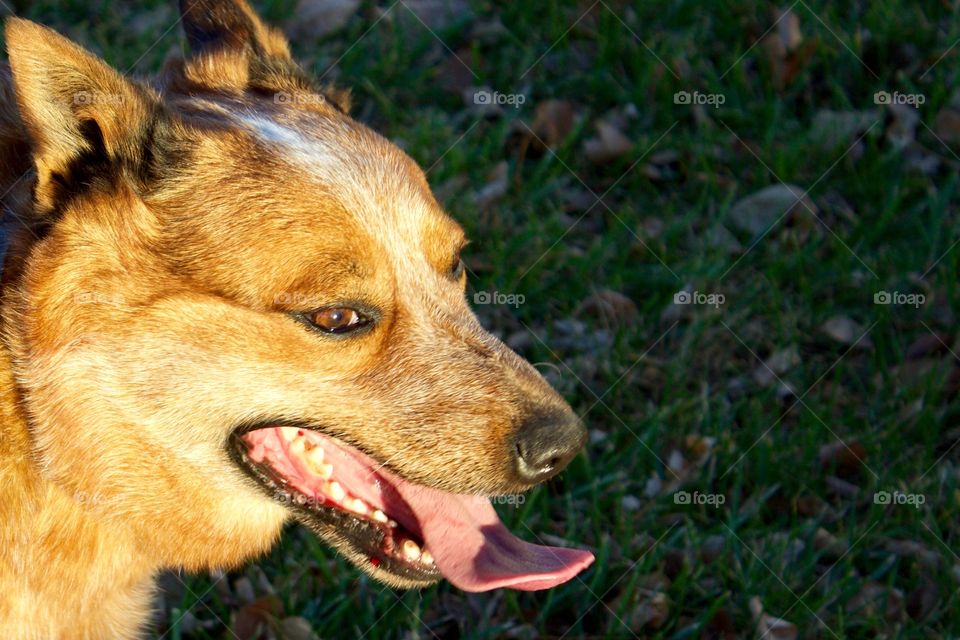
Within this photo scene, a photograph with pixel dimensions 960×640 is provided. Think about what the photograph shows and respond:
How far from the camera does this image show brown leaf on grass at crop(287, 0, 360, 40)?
20.7ft

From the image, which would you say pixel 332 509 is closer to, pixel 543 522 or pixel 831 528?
pixel 543 522

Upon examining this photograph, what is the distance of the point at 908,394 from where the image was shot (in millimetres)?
4863

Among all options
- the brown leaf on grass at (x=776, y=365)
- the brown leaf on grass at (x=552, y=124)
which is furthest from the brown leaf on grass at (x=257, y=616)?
the brown leaf on grass at (x=552, y=124)

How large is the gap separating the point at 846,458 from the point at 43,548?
119 inches

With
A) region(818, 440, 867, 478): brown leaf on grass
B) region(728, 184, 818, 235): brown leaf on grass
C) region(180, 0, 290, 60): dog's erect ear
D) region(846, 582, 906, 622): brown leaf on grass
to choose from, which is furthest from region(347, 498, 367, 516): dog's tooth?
region(728, 184, 818, 235): brown leaf on grass

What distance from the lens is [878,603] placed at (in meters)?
4.10

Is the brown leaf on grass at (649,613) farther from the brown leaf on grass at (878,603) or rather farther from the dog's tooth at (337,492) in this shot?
the dog's tooth at (337,492)

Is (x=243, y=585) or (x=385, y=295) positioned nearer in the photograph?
(x=385, y=295)

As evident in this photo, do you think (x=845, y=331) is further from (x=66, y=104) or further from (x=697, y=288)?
(x=66, y=104)

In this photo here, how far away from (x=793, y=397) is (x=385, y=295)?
8.00ft

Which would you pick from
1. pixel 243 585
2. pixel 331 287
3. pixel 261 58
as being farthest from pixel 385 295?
pixel 243 585

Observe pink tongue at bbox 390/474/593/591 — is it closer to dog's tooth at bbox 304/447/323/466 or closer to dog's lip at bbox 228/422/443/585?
dog's lip at bbox 228/422/443/585

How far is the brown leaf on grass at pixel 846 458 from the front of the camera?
4.62m

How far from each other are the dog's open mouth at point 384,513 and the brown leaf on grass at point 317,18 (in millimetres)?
3623
